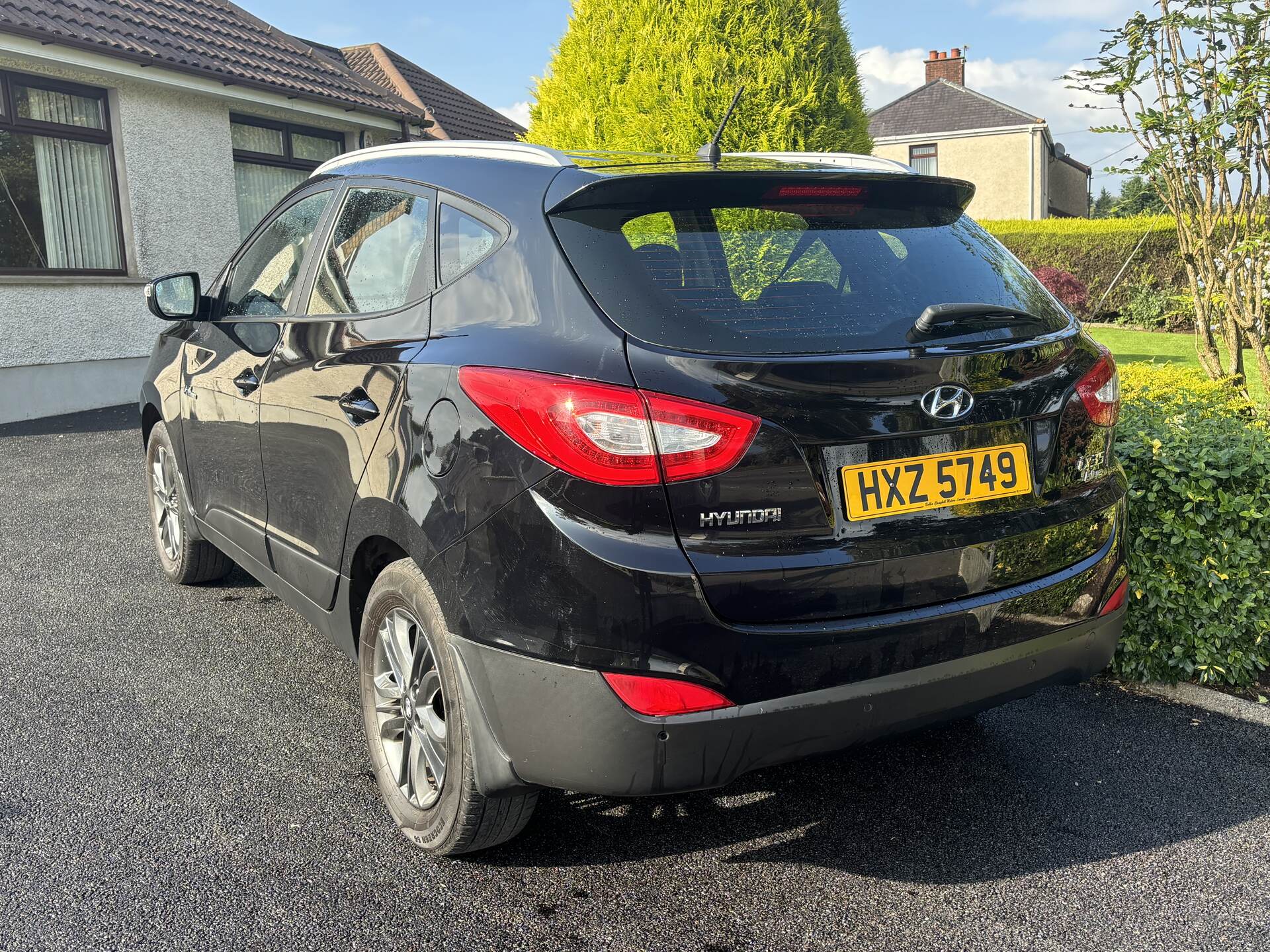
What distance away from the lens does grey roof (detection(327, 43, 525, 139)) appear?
21641 millimetres

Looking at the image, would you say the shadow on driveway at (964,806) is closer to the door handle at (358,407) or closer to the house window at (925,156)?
the door handle at (358,407)

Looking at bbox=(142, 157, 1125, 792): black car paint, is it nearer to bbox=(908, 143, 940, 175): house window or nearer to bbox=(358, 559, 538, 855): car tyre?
bbox=(358, 559, 538, 855): car tyre

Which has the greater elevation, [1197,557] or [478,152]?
[478,152]

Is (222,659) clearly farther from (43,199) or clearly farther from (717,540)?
(43,199)

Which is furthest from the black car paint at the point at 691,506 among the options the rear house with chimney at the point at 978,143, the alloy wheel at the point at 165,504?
the rear house with chimney at the point at 978,143

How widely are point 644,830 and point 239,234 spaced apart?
1188cm

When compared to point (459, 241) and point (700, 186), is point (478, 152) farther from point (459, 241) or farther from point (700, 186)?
point (700, 186)

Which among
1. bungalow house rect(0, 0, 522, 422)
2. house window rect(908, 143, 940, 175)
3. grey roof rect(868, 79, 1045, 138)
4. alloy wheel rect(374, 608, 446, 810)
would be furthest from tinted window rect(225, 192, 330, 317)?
house window rect(908, 143, 940, 175)

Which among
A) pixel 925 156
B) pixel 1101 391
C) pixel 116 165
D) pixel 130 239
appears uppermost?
pixel 925 156

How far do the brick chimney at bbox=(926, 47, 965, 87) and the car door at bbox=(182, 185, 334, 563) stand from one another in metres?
42.3

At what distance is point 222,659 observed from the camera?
4.09 m

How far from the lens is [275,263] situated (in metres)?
3.75

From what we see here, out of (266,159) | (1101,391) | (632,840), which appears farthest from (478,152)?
(266,159)

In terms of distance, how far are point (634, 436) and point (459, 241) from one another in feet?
2.90
